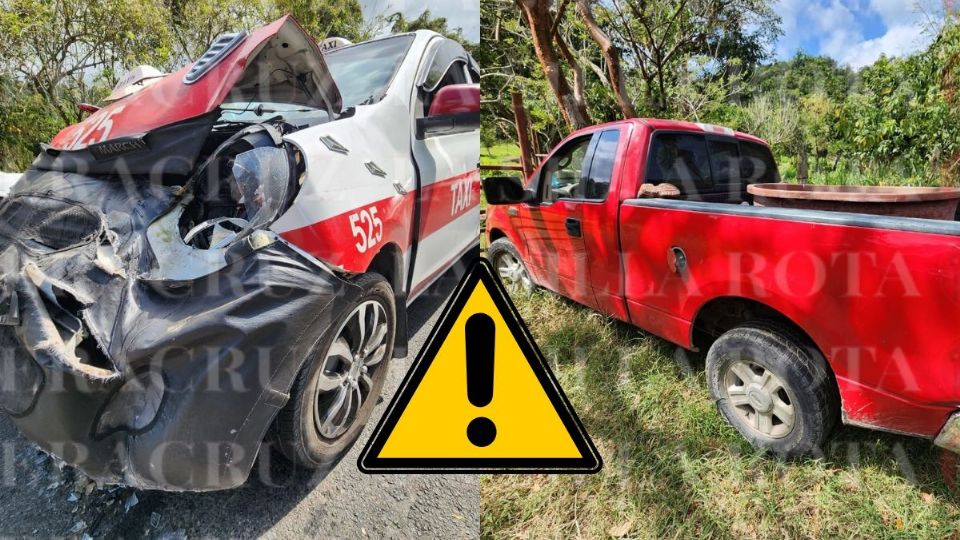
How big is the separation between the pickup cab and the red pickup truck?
0.96 metres

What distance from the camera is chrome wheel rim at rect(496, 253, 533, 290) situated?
3654 mm

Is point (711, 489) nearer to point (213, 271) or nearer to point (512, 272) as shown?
point (213, 271)

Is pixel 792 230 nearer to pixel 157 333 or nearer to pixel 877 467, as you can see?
pixel 877 467

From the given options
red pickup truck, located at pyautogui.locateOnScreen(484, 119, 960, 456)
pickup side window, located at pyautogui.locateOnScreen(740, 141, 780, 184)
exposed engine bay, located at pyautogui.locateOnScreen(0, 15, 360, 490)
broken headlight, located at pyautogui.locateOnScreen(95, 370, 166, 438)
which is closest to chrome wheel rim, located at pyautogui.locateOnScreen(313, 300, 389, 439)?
exposed engine bay, located at pyautogui.locateOnScreen(0, 15, 360, 490)

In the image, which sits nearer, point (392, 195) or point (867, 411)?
point (867, 411)

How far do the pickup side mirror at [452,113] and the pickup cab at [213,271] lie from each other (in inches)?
0.4

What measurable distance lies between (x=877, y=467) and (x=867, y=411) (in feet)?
1.23

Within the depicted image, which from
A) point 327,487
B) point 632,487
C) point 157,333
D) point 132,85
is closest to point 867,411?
point 632,487

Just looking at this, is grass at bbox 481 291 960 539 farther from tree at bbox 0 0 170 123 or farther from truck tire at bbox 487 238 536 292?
tree at bbox 0 0 170 123

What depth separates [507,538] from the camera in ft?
5.80

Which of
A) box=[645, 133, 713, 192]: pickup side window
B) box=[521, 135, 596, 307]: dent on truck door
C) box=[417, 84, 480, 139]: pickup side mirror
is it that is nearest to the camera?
box=[417, 84, 480, 139]: pickup side mirror

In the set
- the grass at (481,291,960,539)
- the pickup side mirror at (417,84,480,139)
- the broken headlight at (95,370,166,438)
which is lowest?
the grass at (481,291,960,539)

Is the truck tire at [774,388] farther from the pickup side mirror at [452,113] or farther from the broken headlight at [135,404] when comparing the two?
the broken headlight at [135,404]

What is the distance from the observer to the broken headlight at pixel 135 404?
1.36 metres
